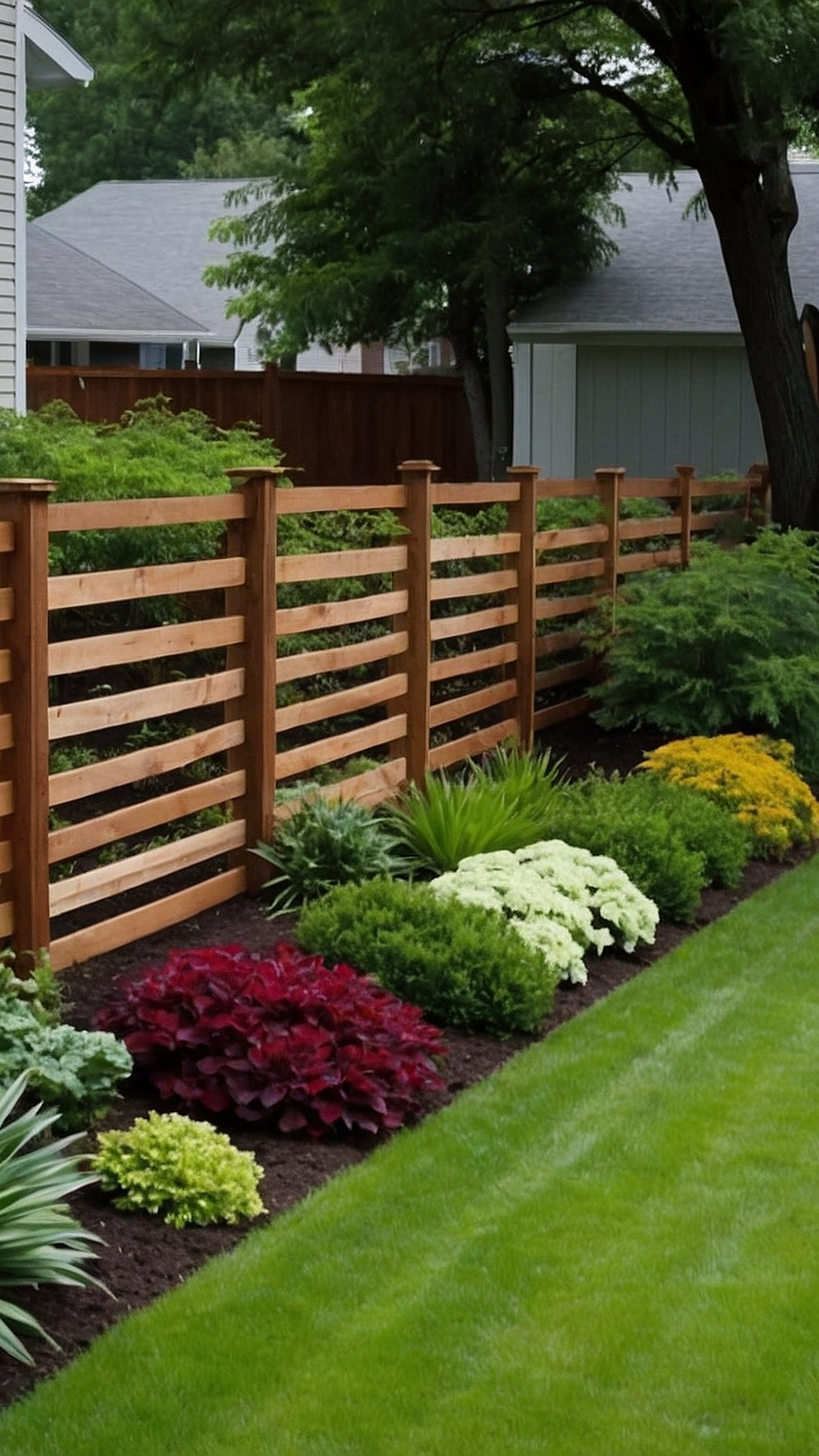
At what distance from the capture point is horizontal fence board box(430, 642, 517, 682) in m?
9.48

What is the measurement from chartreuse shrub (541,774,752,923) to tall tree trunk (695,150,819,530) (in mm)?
5564

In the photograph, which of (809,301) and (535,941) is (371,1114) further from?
(809,301)

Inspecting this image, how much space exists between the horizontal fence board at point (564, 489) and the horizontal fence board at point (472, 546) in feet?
1.43

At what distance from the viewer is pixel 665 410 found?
19.0 metres

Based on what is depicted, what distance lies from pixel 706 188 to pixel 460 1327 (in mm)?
11849

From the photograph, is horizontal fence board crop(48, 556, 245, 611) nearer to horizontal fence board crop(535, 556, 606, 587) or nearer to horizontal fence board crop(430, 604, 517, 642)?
horizontal fence board crop(430, 604, 517, 642)

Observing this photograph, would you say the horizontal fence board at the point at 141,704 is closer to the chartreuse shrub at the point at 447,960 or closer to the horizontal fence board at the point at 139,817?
the horizontal fence board at the point at 139,817

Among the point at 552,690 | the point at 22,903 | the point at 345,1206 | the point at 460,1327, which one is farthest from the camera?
the point at 552,690

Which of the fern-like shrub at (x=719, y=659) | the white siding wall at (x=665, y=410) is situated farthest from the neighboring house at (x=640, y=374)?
the fern-like shrub at (x=719, y=659)

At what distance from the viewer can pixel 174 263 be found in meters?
34.0

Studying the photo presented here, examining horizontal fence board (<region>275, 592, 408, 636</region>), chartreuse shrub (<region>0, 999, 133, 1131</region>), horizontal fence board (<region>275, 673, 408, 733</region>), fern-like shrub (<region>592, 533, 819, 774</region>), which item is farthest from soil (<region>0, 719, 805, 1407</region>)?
fern-like shrub (<region>592, 533, 819, 774</region>)

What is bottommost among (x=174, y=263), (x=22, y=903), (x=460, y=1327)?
(x=460, y=1327)

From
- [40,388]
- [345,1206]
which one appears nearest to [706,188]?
[40,388]

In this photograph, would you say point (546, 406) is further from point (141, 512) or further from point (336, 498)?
point (141, 512)
